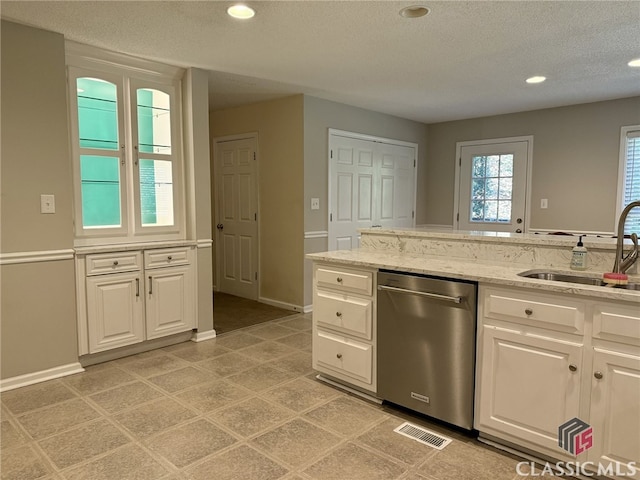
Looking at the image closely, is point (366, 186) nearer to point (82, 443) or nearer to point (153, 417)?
point (153, 417)

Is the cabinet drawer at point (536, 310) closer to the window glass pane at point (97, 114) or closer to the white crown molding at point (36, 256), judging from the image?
the white crown molding at point (36, 256)

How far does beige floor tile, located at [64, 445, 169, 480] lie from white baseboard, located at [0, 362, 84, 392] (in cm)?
126

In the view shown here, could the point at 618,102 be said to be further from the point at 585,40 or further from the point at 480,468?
the point at 480,468

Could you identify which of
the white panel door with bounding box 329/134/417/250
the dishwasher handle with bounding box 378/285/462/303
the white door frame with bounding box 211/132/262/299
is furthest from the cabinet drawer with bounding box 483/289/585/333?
the white door frame with bounding box 211/132/262/299

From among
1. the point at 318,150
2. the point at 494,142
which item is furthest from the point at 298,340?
the point at 494,142

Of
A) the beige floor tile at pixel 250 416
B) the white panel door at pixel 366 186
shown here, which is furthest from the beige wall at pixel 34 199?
the white panel door at pixel 366 186

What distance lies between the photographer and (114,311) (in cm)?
344

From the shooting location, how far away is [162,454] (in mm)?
2193

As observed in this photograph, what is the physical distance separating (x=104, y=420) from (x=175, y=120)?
246 centimetres

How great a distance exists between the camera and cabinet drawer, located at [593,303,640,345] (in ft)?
5.93

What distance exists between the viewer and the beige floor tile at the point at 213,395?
273cm

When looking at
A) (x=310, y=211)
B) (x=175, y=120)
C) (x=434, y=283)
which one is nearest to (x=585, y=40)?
(x=434, y=283)

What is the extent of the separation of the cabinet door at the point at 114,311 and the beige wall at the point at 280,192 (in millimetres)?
1839

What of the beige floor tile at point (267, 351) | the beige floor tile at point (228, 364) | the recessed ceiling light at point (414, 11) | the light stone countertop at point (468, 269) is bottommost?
the beige floor tile at point (228, 364)
